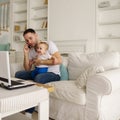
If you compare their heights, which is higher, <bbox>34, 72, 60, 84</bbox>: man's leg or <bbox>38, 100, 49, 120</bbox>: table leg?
<bbox>34, 72, 60, 84</bbox>: man's leg

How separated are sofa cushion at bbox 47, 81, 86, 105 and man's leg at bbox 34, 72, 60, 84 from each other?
13 centimetres

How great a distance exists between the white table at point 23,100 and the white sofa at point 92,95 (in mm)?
458

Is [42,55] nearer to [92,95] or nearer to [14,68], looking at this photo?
[14,68]

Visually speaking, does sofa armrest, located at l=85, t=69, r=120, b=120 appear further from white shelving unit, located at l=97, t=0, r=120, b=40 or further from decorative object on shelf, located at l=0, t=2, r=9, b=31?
decorative object on shelf, located at l=0, t=2, r=9, b=31

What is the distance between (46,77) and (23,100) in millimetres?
897

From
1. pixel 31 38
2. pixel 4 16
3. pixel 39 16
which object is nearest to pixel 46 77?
pixel 31 38

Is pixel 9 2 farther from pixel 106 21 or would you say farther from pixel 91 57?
pixel 91 57

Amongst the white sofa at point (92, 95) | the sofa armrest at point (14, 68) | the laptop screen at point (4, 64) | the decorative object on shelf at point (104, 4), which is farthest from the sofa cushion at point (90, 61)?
the decorative object on shelf at point (104, 4)

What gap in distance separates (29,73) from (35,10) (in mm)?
2582

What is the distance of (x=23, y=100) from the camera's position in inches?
55.6

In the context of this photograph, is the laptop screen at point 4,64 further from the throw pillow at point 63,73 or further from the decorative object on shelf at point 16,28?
the decorative object on shelf at point 16,28

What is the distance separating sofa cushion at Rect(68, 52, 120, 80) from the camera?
2.31 metres

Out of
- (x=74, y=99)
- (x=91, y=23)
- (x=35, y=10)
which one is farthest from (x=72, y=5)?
(x=74, y=99)

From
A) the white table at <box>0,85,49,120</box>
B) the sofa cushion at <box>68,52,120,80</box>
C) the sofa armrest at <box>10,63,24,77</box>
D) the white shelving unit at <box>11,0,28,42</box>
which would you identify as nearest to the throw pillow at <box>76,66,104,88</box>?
the sofa cushion at <box>68,52,120,80</box>
